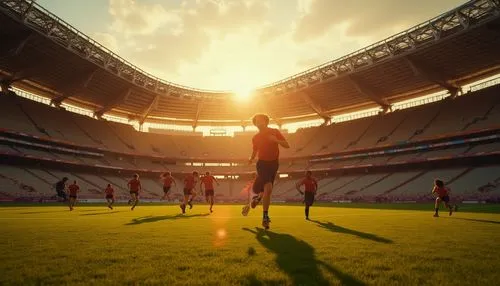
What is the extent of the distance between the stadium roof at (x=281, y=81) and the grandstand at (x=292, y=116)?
0.57 ft

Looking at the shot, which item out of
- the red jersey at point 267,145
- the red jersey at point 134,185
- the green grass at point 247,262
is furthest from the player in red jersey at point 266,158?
the red jersey at point 134,185

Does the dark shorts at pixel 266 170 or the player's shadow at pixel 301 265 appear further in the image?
the dark shorts at pixel 266 170

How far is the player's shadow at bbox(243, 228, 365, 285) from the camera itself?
296 cm

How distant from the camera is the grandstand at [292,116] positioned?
122 feet

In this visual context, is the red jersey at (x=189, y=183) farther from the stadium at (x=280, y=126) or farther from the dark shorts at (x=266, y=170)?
the dark shorts at (x=266, y=170)

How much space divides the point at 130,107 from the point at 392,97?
150 ft

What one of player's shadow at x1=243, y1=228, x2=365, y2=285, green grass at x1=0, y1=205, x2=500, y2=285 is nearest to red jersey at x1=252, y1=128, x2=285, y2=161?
green grass at x1=0, y1=205, x2=500, y2=285

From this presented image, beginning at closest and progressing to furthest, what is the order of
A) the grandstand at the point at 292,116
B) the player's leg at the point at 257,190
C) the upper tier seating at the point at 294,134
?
the player's leg at the point at 257,190
the grandstand at the point at 292,116
the upper tier seating at the point at 294,134

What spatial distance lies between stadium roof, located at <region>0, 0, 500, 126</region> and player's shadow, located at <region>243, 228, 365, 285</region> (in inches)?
1416

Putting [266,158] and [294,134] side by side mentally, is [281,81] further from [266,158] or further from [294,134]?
[266,158]

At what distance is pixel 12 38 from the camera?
36562 millimetres

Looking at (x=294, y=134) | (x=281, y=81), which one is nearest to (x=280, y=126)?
(x=294, y=134)

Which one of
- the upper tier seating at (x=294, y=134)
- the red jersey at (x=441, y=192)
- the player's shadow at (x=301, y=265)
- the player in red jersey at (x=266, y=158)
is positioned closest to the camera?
the player's shadow at (x=301, y=265)

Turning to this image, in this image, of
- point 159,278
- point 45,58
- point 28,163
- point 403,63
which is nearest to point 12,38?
point 45,58
